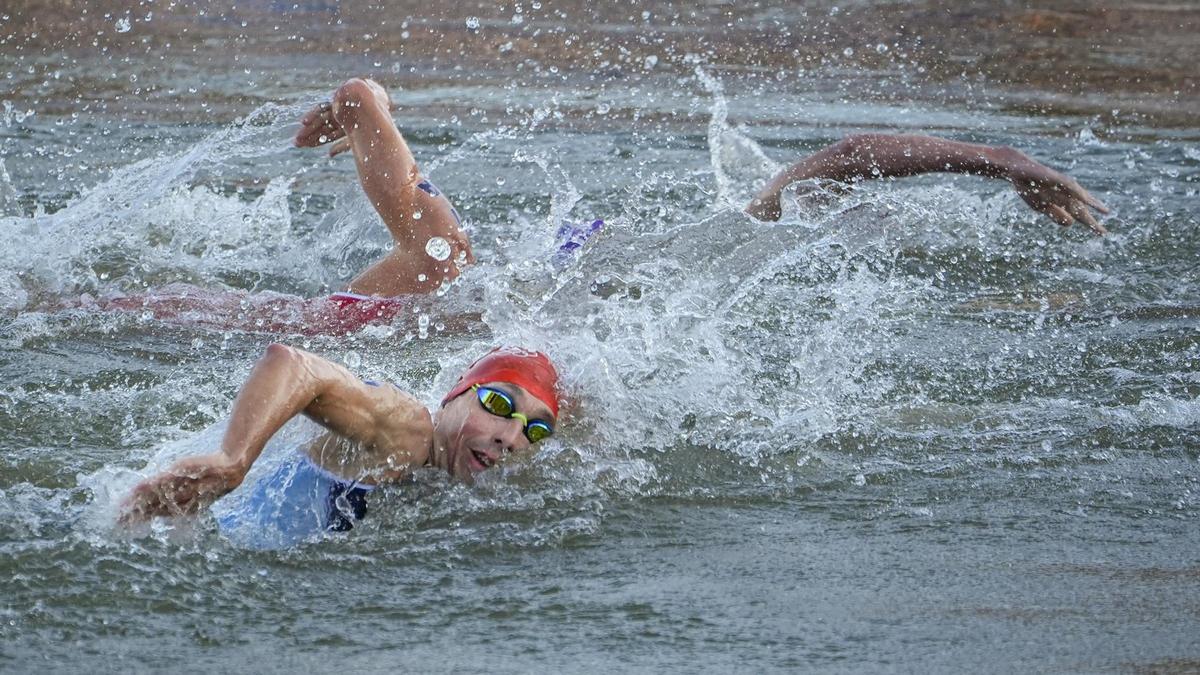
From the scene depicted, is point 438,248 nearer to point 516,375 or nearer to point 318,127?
point 318,127

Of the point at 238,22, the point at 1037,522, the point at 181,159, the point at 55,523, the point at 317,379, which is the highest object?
the point at 238,22

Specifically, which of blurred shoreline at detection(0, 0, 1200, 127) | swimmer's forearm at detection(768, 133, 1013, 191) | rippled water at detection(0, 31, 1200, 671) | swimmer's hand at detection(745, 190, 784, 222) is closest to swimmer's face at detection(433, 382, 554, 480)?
rippled water at detection(0, 31, 1200, 671)

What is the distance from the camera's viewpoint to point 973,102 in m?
10.4

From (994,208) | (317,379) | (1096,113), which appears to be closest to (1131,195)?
(994,208)

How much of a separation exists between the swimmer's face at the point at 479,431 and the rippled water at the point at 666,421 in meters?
0.11

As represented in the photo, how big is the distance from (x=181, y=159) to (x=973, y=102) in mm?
5491

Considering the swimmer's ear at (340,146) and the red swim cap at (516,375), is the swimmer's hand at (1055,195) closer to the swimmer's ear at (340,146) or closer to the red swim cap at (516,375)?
the red swim cap at (516,375)

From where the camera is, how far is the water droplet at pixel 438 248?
620cm

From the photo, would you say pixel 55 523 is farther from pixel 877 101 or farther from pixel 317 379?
pixel 877 101

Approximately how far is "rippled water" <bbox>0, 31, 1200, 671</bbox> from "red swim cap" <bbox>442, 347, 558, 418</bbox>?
0.74ft

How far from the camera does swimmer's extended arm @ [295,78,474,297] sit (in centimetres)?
627

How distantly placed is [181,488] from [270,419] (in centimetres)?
30

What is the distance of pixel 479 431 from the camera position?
4598 millimetres

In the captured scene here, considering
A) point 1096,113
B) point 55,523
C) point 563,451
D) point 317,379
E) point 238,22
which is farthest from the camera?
point 238,22
